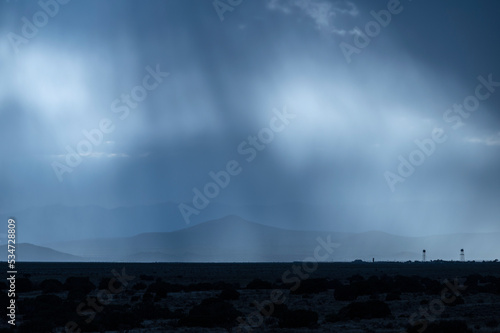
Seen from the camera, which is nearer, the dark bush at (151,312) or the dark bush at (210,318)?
the dark bush at (210,318)

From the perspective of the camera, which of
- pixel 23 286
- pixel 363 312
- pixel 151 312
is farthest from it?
pixel 23 286

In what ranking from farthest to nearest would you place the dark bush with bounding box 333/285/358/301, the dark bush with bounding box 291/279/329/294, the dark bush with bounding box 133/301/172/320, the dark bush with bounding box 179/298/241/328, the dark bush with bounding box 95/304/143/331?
the dark bush with bounding box 291/279/329/294 → the dark bush with bounding box 333/285/358/301 → the dark bush with bounding box 133/301/172/320 → the dark bush with bounding box 179/298/241/328 → the dark bush with bounding box 95/304/143/331

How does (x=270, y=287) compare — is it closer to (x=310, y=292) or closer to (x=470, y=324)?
(x=310, y=292)

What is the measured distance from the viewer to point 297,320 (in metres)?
27.0

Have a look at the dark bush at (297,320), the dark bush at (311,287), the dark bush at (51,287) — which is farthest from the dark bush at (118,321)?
the dark bush at (51,287)

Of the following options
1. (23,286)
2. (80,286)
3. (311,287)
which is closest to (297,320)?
(311,287)

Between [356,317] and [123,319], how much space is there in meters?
11.0

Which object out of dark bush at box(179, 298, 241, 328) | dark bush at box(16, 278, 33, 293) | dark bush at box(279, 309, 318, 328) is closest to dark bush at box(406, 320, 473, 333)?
dark bush at box(279, 309, 318, 328)

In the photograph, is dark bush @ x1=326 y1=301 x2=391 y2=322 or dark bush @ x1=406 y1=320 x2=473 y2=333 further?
dark bush @ x1=326 y1=301 x2=391 y2=322

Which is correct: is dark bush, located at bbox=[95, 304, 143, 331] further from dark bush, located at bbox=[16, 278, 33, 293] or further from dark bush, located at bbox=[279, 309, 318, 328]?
dark bush, located at bbox=[16, 278, 33, 293]

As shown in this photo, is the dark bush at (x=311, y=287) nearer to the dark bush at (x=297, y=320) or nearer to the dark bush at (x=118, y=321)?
the dark bush at (x=297, y=320)

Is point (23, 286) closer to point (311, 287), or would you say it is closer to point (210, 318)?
point (311, 287)

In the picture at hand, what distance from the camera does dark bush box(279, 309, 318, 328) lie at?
2692cm

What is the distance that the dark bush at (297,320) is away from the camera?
26922 mm
